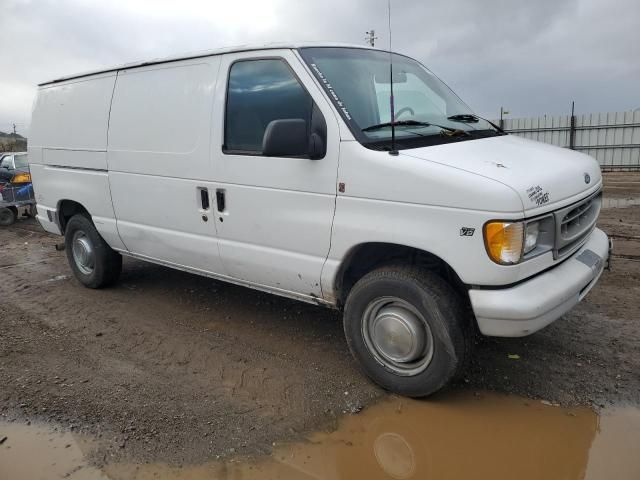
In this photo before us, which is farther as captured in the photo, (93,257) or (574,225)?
(93,257)

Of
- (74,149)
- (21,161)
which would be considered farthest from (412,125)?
(21,161)

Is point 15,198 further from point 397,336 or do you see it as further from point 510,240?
point 510,240

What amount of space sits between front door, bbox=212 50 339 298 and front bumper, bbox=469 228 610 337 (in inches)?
43.5

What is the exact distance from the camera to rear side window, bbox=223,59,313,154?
3.55 metres

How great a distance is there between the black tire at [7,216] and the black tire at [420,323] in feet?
33.9

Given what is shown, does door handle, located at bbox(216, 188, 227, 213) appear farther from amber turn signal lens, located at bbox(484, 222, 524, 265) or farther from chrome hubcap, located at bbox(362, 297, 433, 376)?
amber turn signal lens, located at bbox(484, 222, 524, 265)

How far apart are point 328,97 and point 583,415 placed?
2533mm

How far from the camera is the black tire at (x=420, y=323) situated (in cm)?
307

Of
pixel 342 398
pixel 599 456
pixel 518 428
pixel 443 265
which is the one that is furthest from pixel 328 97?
pixel 599 456

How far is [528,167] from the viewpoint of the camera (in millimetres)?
3059

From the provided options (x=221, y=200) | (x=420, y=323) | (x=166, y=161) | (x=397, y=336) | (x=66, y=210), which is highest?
(x=166, y=161)

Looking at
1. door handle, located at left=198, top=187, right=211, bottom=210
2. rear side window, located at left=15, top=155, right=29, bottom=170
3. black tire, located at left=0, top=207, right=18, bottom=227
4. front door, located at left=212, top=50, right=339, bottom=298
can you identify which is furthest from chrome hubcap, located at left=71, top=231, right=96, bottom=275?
rear side window, located at left=15, top=155, right=29, bottom=170

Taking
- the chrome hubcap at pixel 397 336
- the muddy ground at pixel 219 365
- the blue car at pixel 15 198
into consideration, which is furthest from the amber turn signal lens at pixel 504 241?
the blue car at pixel 15 198

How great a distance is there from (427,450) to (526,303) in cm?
99
